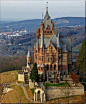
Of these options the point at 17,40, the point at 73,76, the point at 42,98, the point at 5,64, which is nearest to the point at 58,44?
the point at 73,76

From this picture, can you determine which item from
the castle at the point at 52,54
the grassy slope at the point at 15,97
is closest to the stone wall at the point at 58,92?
the grassy slope at the point at 15,97

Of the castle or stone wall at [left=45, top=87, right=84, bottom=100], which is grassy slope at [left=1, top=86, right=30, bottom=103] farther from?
the castle

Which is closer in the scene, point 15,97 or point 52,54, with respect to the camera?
point 15,97

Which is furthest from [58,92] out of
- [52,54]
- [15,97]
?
[52,54]

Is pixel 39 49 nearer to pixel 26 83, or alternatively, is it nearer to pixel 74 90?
pixel 26 83

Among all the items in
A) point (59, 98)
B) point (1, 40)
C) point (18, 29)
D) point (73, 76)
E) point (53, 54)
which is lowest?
point (59, 98)

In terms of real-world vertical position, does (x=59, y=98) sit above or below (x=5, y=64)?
below

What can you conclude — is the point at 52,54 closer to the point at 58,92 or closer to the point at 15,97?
the point at 58,92

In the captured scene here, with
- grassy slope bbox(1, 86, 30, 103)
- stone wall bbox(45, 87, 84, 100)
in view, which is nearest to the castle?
grassy slope bbox(1, 86, 30, 103)
